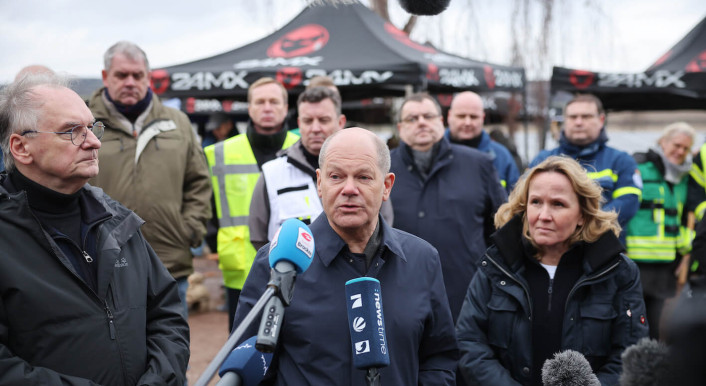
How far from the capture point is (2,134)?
2.67 metres

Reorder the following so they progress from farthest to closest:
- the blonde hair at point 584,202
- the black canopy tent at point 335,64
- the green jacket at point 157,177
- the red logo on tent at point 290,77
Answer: the red logo on tent at point 290,77 → the black canopy tent at point 335,64 → the green jacket at point 157,177 → the blonde hair at point 584,202

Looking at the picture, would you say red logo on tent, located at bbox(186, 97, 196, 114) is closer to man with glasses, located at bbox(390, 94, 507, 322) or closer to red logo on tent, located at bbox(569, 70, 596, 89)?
red logo on tent, located at bbox(569, 70, 596, 89)

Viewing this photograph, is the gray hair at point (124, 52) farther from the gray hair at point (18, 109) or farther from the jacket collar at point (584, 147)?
the jacket collar at point (584, 147)

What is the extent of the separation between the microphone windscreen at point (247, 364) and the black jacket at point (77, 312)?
0.59 metres

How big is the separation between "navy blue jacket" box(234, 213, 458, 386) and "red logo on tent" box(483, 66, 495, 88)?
6.85 meters

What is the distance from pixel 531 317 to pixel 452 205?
1608 millimetres

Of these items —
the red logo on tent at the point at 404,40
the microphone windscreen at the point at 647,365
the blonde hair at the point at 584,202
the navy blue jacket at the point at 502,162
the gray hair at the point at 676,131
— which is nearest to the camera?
the microphone windscreen at the point at 647,365

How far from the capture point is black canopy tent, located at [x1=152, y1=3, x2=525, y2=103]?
27.5 ft

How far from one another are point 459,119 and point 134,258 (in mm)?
3925

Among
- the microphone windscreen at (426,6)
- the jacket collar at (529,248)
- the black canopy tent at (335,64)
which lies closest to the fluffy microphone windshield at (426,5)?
the microphone windscreen at (426,6)

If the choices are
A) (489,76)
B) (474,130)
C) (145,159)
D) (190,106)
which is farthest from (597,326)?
(190,106)

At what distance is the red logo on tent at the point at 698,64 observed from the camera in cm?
926

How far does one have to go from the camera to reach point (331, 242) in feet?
8.56

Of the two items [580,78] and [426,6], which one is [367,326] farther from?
[580,78]
